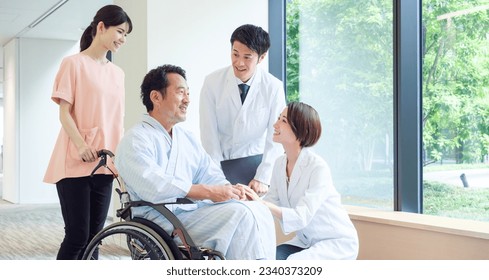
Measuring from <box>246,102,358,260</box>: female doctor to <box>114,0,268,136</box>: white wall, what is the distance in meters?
1.69

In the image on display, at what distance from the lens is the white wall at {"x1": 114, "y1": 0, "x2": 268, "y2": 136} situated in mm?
3902

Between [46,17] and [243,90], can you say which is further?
[46,17]

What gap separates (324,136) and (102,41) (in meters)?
1.82

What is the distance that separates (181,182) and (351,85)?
73.6 inches

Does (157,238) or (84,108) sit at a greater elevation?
(84,108)

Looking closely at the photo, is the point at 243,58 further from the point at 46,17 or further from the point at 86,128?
the point at 46,17

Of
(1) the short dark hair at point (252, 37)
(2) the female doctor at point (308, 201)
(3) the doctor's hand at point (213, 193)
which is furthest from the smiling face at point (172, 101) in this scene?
(1) the short dark hair at point (252, 37)

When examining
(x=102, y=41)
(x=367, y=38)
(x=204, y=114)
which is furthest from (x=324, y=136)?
(x=102, y=41)

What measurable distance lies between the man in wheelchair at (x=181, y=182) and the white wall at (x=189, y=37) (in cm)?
168

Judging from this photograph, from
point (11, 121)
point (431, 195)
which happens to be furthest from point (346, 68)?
point (11, 121)

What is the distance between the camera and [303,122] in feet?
7.68

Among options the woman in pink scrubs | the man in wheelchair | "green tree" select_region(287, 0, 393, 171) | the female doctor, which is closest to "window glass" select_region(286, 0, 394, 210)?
"green tree" select_region(287, 0, 393, 171)

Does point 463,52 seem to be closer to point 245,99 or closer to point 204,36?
point 245,99

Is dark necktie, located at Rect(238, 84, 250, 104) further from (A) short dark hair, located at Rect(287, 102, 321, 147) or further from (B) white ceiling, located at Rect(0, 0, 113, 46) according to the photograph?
(B) white ceiling, located at Rect(0, 0, 113, 46)
